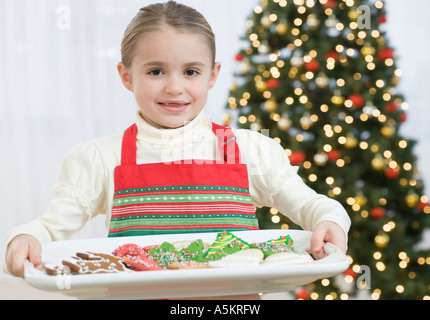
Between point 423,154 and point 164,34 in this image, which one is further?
point 423,154

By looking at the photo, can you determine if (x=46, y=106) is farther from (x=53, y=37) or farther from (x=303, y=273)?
(x=303, y=273)

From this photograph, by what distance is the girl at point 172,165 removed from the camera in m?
1.18

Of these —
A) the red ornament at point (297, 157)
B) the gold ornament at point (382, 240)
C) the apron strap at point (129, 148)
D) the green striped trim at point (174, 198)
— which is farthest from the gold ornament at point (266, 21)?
the green striped trim at point (174, 198)

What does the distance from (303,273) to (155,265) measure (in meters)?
0.23

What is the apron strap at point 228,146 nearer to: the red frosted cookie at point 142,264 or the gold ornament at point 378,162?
the red frosted cookie at point 142,264

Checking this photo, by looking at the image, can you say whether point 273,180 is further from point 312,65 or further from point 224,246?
point 312,65

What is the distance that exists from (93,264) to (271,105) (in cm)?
211

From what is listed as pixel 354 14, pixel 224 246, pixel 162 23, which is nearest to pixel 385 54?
pixel 354 14

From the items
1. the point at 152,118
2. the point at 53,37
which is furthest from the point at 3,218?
the point at 152,118

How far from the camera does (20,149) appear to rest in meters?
3.87

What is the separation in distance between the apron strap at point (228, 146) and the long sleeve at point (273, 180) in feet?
0.08

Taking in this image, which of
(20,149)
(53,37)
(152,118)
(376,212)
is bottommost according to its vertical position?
(376,212)

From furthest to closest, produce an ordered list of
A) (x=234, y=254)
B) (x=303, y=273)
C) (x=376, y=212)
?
1. (x=376, y=212)
2. (x=234, y=254)
3. (x=303, y=273)

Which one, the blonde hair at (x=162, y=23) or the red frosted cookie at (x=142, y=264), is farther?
the blonde hair at (x=162, y=23)
